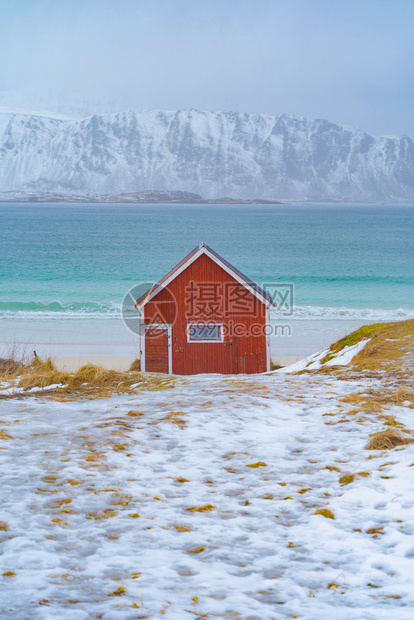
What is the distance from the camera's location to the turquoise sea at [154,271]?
41909 millimetres

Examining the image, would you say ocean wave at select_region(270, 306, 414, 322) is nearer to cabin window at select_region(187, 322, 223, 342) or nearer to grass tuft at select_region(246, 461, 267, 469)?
cabin window at select_region(187, 322, 223, 342)

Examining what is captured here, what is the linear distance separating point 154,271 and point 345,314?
3605 cm

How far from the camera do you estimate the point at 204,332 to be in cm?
2180

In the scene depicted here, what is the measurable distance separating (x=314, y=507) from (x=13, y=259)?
8502 cm

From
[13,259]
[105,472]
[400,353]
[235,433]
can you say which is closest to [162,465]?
[105,472]

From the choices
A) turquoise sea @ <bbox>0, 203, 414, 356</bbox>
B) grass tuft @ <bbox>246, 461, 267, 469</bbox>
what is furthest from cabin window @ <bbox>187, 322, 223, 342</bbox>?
grass tuft @ <bbox>246, 461, 267, 469</bbox>

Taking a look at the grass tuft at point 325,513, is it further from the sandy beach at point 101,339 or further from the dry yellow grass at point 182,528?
the sandy beach at point 101,339

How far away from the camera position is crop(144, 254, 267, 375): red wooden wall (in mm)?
21125

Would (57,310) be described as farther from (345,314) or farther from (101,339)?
(345,314)

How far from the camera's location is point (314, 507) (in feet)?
18.0

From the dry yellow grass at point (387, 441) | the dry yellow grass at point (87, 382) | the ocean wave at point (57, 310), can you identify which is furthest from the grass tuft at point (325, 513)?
the ocean wave at point (57, 310)

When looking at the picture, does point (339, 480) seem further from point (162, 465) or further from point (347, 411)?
point (347, 411)

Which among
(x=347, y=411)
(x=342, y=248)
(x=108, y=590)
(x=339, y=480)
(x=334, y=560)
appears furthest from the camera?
(x=342, y=248)

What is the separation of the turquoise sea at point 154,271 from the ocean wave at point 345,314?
3.3 inches
